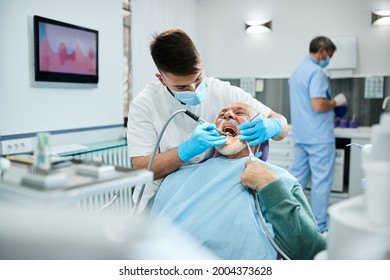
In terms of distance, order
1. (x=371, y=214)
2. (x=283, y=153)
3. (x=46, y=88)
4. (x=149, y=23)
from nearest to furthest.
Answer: (x=371, y=214) < (x=46, y=88) < (x=149, y=23) < (x=283, y=153)

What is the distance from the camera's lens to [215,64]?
1.86 metres

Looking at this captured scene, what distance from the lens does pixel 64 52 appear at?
95 cm

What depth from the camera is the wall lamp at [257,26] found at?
1499 mm

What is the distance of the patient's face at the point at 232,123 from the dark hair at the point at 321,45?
1225mm

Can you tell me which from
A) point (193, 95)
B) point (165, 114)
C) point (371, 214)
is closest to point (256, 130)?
point (193, 95)

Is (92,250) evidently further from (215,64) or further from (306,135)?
(306,135)

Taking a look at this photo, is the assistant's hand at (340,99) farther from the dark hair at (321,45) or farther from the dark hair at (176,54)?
the dark hair at (176,54)

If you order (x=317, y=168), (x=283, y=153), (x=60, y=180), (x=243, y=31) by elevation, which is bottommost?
(x=317, y=168)

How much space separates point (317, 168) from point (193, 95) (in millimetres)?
1490

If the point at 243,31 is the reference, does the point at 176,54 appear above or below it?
below

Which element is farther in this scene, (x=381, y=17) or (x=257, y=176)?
(x=381, y=17)

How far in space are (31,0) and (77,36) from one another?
195mm

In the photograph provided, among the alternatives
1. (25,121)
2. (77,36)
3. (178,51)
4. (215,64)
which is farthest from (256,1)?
(25,121)

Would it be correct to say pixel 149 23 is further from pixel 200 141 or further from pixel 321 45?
pixel 321 45
